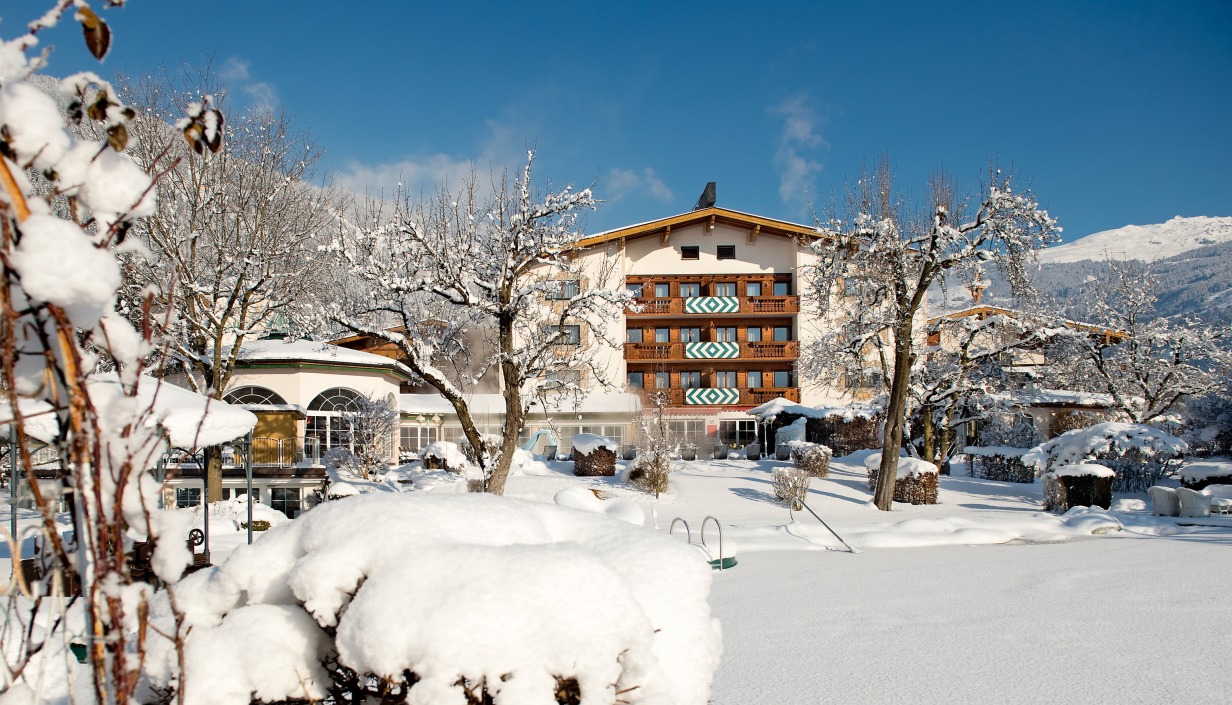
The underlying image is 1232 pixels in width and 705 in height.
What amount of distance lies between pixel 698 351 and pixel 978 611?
28541 millimetres

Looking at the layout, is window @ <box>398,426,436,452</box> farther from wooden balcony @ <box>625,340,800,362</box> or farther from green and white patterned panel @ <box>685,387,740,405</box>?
green and white patterned panel @ <box>685,387,740,405</box>

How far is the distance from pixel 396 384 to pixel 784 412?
1637cm

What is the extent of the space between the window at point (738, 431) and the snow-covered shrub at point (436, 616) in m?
31.6

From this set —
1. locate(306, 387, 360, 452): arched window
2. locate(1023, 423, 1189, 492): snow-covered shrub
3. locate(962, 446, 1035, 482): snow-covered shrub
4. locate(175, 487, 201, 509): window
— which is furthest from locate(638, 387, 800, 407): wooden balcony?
locate(175, 487, 201, 509): window

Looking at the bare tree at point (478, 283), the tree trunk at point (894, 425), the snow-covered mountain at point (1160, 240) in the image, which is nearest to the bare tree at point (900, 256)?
the tree trunk at point (894, 425)

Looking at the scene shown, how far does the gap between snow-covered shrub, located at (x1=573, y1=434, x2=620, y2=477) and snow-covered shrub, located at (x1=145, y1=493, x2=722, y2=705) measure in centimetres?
1714

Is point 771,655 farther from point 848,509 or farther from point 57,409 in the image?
point 848,509

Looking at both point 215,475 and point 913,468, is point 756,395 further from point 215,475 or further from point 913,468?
point 215,475

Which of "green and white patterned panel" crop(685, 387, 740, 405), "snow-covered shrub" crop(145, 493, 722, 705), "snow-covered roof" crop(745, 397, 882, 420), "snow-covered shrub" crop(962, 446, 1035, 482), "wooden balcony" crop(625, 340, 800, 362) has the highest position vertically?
"wooden balcony" crop(625, 340, 800, 362)

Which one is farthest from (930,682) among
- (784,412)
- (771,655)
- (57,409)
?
(784,412)

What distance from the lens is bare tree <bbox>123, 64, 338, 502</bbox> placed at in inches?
548

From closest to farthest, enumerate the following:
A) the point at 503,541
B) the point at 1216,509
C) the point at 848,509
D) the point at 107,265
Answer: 1. the point at 107,265
2. the point at 503,541
3. the point at 1216,509
4. the point at 848,509

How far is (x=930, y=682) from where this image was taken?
423 centimetres

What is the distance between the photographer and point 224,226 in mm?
14531
